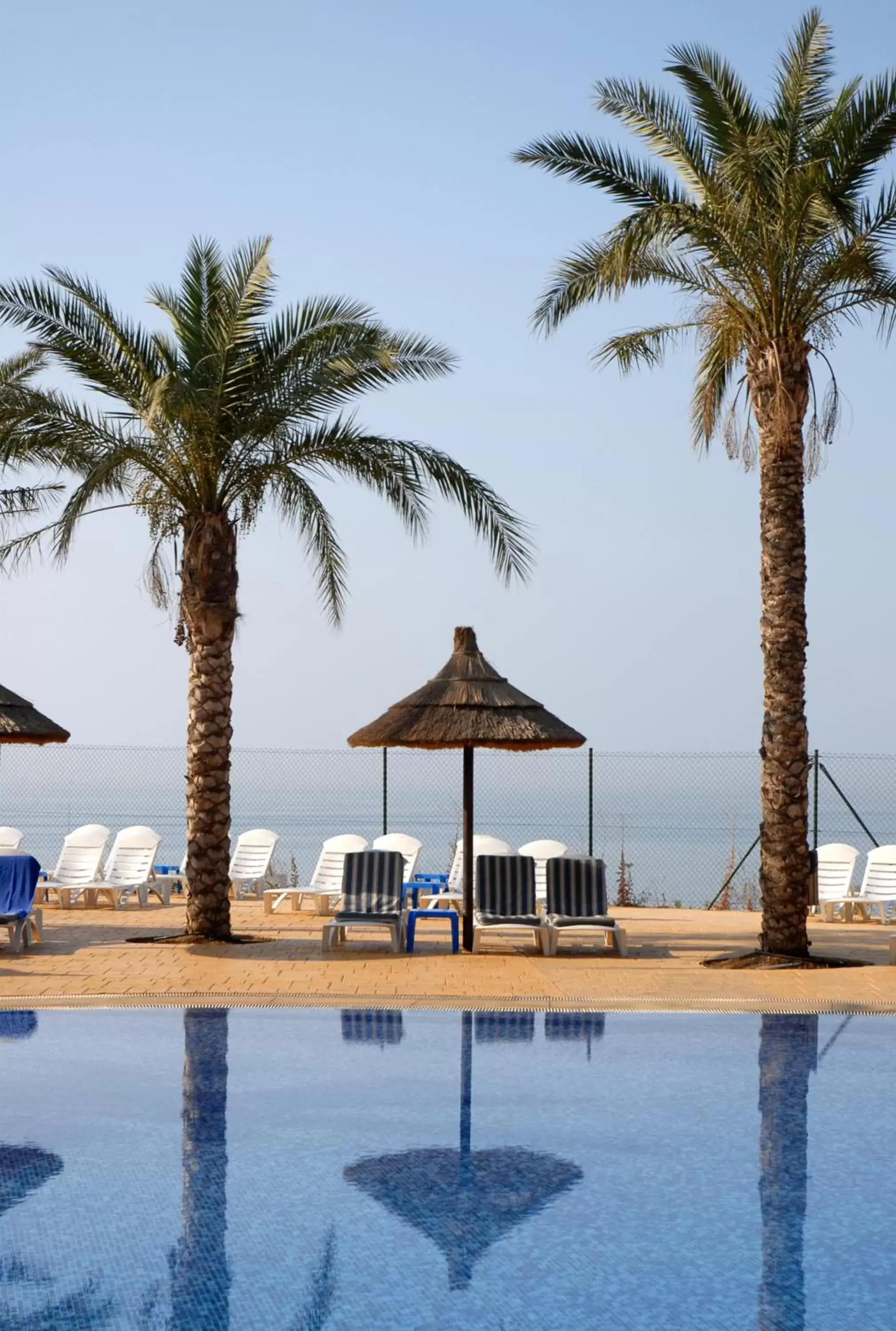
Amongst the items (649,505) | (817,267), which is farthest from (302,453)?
(649,505)

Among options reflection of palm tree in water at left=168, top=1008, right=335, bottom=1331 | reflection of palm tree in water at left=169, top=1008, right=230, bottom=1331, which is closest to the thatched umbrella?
reflection of palm tree in water at left=169, top=1008, right=230, bottom=1331

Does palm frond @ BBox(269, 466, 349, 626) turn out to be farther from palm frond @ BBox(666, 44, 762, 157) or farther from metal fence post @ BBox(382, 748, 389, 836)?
palm frond @ BBox(666, 44, 762, 157)

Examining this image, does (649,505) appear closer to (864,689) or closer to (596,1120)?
(864,689)

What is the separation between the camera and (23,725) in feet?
52.2

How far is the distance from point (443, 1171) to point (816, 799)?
1416 cm

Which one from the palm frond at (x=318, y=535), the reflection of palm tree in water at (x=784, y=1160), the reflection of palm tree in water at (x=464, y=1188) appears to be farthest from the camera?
the palm frond at (x=318, y=535)

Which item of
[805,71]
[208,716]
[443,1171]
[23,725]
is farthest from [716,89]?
[443,1171]

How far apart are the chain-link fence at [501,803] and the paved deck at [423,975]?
14.7 ft

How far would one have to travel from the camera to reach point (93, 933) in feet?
53.6

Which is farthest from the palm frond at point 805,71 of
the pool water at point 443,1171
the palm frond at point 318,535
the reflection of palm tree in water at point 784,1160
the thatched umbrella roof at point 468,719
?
the pool water at point 443,1171

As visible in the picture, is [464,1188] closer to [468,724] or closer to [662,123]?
[468,724]

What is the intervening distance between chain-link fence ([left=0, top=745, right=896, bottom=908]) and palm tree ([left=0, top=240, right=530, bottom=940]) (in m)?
5.19

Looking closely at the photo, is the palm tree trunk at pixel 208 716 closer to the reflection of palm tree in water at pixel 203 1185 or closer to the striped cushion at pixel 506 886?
the striped cushion at pixel 506 886

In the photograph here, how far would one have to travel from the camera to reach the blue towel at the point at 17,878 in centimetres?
1502
